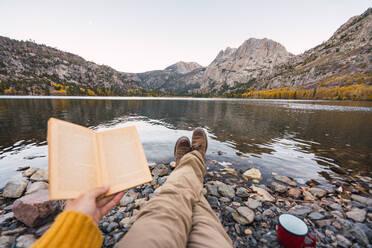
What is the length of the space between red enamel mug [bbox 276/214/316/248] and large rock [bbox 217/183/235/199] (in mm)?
1379

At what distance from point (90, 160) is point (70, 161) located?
176 millimetres

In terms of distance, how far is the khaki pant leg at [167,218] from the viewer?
1.43 m

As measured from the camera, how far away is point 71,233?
1.07 m

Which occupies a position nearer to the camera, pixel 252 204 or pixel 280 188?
pixel 252 204

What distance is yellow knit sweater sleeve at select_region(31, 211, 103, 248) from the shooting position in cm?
99

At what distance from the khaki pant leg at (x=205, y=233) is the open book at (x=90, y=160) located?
0.84m

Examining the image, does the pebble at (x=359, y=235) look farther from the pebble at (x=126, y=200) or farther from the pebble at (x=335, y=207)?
the pebble at (x=126, y=200)

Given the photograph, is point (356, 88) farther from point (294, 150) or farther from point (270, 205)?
point (270, 205)

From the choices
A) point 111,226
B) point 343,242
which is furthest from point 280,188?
point 111,226

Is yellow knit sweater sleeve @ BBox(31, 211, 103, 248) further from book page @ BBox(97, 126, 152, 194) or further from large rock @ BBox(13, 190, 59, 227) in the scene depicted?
large rock @ BBox(13, 190, 59, 227)

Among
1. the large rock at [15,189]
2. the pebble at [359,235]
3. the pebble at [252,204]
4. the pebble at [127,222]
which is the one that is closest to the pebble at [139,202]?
the pebble at [127,222]

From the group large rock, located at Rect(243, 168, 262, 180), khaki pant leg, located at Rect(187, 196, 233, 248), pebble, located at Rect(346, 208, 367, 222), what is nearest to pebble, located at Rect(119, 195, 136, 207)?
khaki pant leg, located at Rect(187, 196, 233, 248)

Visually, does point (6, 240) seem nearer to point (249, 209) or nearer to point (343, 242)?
point (249, 209)

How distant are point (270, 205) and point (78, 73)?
655 ft
